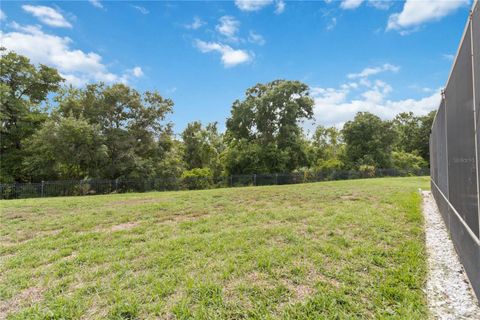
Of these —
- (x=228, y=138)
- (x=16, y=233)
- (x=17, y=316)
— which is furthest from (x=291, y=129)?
(x=17, y=316)

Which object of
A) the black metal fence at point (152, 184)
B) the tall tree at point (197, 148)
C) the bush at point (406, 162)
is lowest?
the black metal fence at point (152, 184)

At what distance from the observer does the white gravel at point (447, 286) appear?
1.96m

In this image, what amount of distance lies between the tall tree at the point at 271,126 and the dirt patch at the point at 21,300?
1980 cm

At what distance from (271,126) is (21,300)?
75.7 feet

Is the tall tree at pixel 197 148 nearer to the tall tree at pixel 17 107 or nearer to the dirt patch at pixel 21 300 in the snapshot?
the tall tree at pixel 17 107

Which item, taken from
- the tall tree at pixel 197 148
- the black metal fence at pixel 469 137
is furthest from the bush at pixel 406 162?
the black metal fence at pixel 469 137

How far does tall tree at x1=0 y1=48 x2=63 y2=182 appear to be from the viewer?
17156mm

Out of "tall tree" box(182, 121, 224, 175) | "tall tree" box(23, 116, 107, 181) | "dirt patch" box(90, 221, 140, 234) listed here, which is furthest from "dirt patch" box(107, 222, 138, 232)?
"tall tree" box(182, 121, 224, 175)

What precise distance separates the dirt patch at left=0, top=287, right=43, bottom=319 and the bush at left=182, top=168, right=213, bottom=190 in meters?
16.3

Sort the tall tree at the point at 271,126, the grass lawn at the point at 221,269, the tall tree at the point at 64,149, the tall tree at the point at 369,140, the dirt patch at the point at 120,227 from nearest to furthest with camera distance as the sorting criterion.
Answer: the grass lawn at the point at 221,269
the dirt patch at the point at 120,227
the tall tree at the point at 64,149
the tall tree at the point at 271,126
the tall tree at the point at 369,140

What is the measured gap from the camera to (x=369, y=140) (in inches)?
1080

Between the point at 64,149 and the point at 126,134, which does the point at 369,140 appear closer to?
the point at 126,134

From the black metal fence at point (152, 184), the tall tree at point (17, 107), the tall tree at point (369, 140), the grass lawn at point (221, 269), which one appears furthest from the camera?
the tall tree at point (369, 140)

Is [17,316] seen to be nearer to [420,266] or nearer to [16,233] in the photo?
[16,233]
